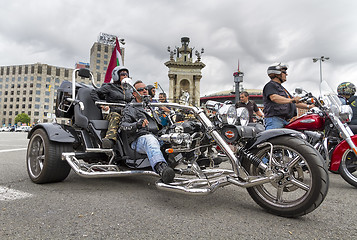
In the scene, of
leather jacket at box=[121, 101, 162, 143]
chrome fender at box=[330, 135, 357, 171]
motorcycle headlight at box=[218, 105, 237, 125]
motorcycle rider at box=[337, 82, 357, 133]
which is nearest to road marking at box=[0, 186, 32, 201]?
leather jacket at box=[121, 101, 162, 143]

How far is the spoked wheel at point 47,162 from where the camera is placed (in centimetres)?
325

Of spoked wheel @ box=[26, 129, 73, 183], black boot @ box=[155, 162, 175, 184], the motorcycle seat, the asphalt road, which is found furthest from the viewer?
the motorcycle seat

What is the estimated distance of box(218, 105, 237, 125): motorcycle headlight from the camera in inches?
99.7

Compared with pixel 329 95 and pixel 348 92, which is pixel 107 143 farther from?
pixel 348 92

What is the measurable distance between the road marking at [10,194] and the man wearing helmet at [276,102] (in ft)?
11.0

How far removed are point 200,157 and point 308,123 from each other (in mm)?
1926

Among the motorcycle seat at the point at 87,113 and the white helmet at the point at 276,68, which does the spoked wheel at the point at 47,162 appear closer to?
the motorcycle seat at the point at 87,113

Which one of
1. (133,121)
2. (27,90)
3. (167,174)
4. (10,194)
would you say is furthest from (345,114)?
(27,90)

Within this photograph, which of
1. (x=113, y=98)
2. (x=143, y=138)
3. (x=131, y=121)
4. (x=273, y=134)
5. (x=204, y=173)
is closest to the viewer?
(x=273, y=134)

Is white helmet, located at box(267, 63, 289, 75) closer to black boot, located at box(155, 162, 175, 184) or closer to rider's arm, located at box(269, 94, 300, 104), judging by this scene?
rider's arm, located at box(269, 94, 300, 104)

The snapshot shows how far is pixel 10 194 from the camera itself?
2.79 m

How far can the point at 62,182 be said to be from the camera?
3.47 metres

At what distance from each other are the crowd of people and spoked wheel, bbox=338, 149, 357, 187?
2.92 feet

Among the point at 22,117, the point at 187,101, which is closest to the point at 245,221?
the point at 187,101
